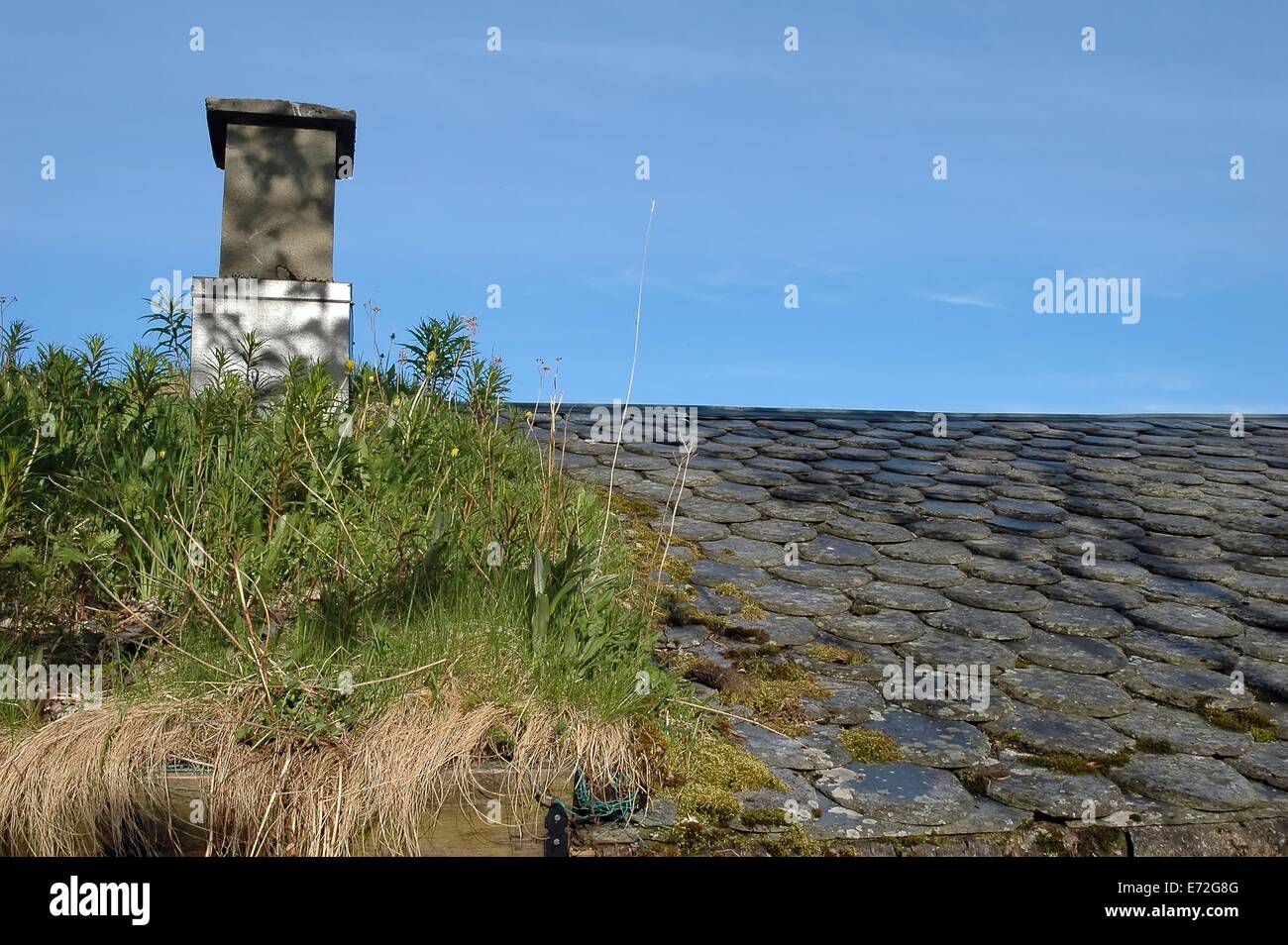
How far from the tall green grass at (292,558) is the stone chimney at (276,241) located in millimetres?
895

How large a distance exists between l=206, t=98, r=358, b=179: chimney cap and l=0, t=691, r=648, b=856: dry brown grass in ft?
15.9

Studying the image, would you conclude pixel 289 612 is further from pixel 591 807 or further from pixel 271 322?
pixel 271 322

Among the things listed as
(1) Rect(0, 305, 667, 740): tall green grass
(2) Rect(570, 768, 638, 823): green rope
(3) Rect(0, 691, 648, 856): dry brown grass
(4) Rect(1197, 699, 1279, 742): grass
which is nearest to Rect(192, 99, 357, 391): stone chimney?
(1) Rect(0, 305, 667, 740): tall green grass

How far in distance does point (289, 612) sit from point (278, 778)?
1074 millimetres

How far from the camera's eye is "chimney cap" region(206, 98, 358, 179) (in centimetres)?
750

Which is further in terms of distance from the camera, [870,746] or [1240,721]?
[1240,721]

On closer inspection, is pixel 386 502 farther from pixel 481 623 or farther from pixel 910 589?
pixel 910 589

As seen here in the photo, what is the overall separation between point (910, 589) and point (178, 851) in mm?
3855

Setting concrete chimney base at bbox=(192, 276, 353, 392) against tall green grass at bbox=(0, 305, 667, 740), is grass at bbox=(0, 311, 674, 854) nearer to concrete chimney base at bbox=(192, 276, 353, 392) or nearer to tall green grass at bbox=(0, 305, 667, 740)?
tall green grass at bbox=(0, 305, 667, 740)

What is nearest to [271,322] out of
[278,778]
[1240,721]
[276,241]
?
[276,241]

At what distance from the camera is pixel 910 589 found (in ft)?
19.8

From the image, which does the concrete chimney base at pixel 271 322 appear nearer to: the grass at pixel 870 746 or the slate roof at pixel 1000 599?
the slate roof at pixel 1000 599

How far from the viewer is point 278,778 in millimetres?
3881
